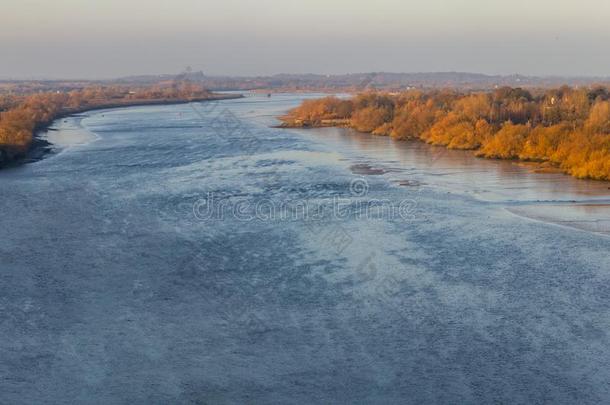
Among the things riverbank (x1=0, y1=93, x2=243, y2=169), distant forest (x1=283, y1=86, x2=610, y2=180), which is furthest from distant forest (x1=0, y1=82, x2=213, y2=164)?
distant forest (x1=283, y1=86, x2=610, y2=180)

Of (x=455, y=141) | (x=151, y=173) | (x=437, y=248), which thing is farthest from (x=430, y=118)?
(x=437, y=248)

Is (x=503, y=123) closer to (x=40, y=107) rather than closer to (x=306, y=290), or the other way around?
A: (x=306, y=290)

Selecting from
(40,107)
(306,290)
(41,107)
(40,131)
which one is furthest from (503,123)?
(41,107)

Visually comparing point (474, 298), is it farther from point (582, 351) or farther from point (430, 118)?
point (430, 118)

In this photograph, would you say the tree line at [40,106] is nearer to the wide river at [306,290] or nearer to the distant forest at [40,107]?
the distant forest at [40,107]

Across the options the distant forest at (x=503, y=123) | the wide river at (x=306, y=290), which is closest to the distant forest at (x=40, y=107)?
the wide river at (x=306, y=290)

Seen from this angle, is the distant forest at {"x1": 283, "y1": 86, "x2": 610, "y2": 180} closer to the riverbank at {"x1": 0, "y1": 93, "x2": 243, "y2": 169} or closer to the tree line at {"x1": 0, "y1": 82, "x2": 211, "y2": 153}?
the tree line at {"x1": 0, "y1": 82, "x2": 211, "y2": 153}
